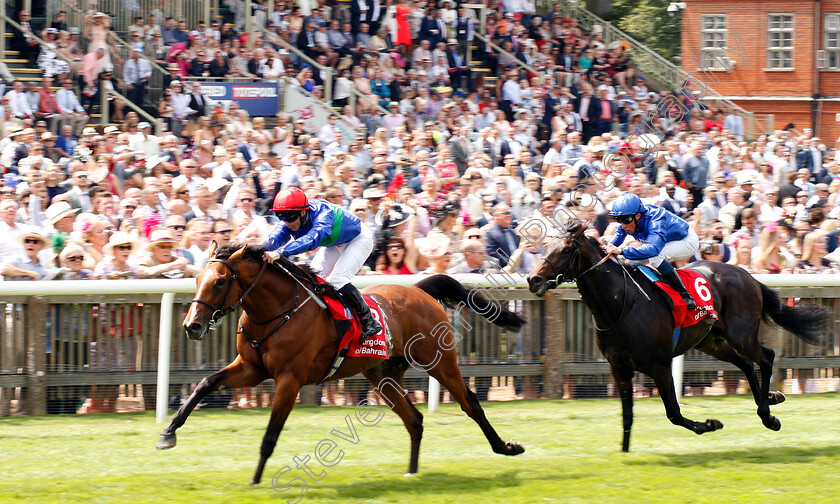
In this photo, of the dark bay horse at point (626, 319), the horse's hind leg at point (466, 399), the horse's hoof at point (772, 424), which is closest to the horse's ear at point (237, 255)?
the horse's hind leg at point (466, 399)

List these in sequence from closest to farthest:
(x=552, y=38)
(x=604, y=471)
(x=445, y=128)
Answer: (x=604, y=471)
(x=445, y=128)
(x=552, y=38)

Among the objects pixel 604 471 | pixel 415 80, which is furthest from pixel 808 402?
pixel 415 80

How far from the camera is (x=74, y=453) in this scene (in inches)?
238

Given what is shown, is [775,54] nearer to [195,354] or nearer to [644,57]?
[644,57]

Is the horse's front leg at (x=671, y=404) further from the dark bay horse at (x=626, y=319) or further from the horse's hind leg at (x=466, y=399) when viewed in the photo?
the horse's hind leg at (x=466, y=399)

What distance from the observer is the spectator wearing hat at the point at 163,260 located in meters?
7.46

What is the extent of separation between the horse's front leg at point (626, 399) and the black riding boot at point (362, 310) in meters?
1.64

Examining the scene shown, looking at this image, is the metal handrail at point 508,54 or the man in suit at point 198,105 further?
the metal handrail at point 508,54

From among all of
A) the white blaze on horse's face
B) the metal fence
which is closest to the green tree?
the metal fence

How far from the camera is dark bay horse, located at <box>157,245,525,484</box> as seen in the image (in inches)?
207

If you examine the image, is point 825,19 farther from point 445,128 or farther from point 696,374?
point 696,374

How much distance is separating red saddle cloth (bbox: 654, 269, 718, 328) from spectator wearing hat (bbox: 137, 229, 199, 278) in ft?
10.9

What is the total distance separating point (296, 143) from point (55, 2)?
4.23 meters

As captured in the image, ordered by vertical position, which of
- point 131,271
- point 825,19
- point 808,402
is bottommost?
point 808,402
